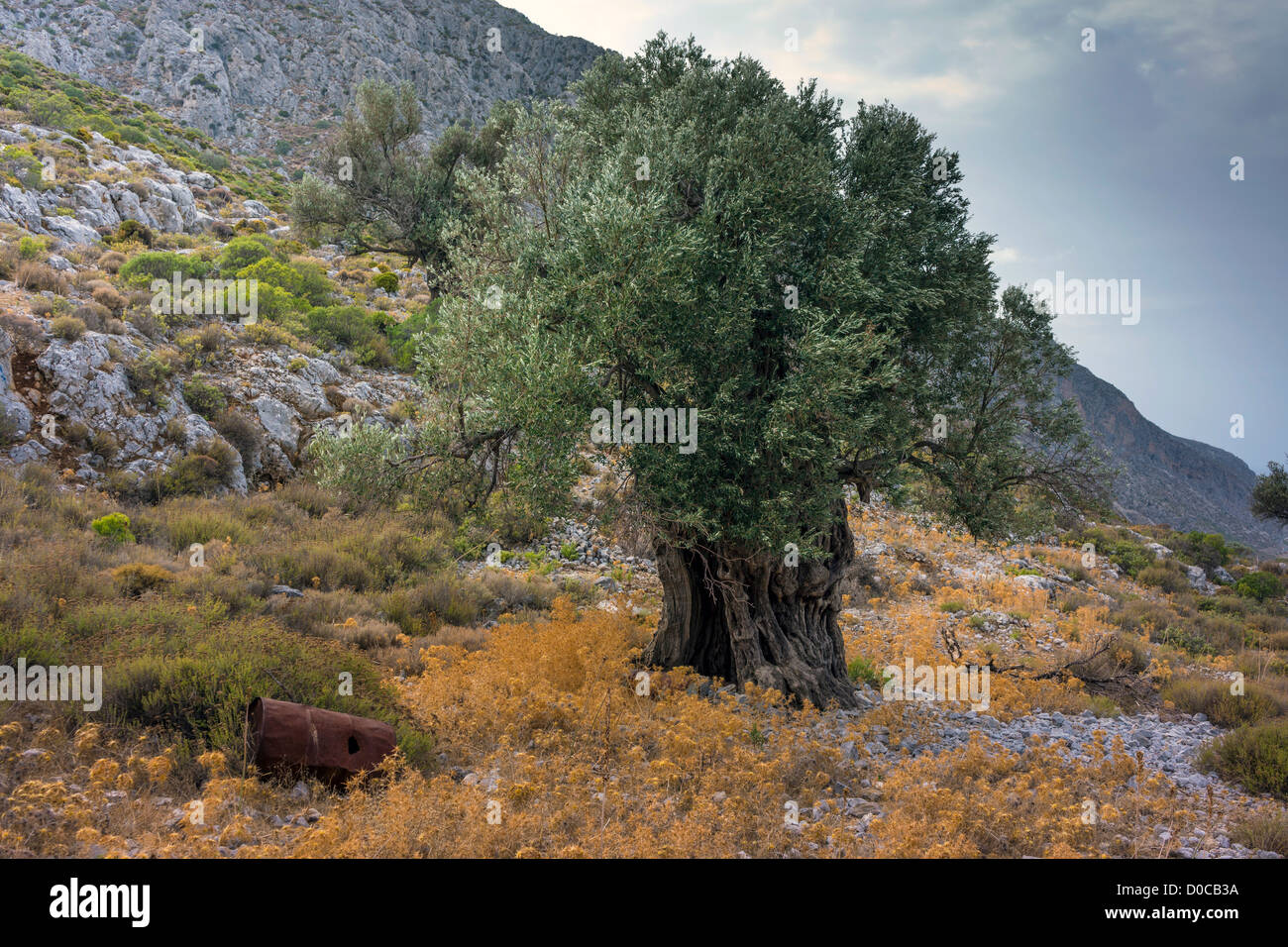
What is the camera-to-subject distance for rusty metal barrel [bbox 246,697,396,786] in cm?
656

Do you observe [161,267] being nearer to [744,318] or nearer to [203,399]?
[203,399]

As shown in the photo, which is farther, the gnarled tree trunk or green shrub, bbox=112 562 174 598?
the gnarled tree trunk

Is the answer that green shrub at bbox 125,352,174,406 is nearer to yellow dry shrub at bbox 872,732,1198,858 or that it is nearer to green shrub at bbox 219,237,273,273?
green shrub at bbox 219,237,273,273

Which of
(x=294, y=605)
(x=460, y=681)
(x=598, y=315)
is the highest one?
A: (x=598, y=315)

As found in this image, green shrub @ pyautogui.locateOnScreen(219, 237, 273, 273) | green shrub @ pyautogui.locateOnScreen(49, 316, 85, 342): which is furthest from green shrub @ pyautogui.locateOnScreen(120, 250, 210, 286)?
green shrub @ pyautogui.locateOnScreen(49, 316, 85, 342)

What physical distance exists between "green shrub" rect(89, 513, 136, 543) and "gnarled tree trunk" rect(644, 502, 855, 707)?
1014 cm

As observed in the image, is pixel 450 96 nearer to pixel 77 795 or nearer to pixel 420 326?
pixel 420 326

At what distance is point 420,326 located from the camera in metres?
26.0

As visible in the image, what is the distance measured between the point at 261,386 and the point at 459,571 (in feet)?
30.1

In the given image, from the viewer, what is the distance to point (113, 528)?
12.3 metres

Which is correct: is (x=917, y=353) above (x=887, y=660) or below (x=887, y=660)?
above

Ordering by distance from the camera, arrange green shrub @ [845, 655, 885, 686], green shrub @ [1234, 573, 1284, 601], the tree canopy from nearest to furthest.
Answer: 1. the tree canopy
2. green shrub @ [845, 655, 885, 686]
3. green shrub @ [1234, 573, 1284, 601]

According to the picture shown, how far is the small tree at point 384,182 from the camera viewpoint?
3158cm
